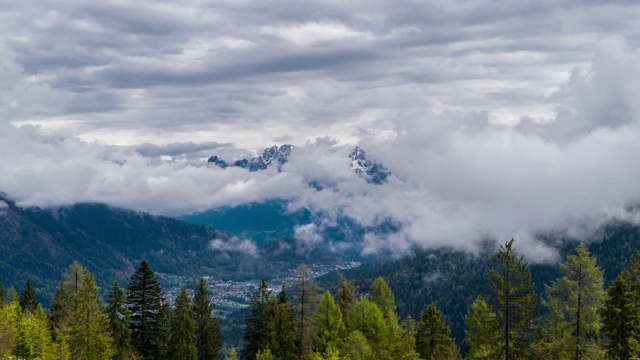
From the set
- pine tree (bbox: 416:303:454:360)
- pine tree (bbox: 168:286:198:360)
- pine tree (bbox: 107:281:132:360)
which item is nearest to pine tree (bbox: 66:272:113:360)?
pine tree (bbox: 107:281:132:360)

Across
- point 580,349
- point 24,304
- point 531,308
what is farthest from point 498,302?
point 24,304

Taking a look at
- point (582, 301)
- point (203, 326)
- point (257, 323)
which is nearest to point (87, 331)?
point (203, 326)

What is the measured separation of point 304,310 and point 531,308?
1478 inches

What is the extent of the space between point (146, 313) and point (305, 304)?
24.8 meters

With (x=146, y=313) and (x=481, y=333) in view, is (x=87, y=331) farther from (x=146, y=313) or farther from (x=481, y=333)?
(x=481, y=333)

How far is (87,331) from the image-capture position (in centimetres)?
6881

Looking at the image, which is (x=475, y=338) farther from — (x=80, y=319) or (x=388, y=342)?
(x=80, y=319)

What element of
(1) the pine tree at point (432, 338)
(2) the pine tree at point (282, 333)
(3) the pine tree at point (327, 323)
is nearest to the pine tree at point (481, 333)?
(1) the pine tree at point (432, 338)

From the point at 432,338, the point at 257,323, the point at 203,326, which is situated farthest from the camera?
the point at 203,326

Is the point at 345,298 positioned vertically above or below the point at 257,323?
above

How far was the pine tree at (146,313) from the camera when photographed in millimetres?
91125

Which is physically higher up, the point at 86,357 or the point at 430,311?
the point at 430,311

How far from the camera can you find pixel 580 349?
194ft

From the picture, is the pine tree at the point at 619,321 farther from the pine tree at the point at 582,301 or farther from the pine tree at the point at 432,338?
the pine tree at the point at 432,338
